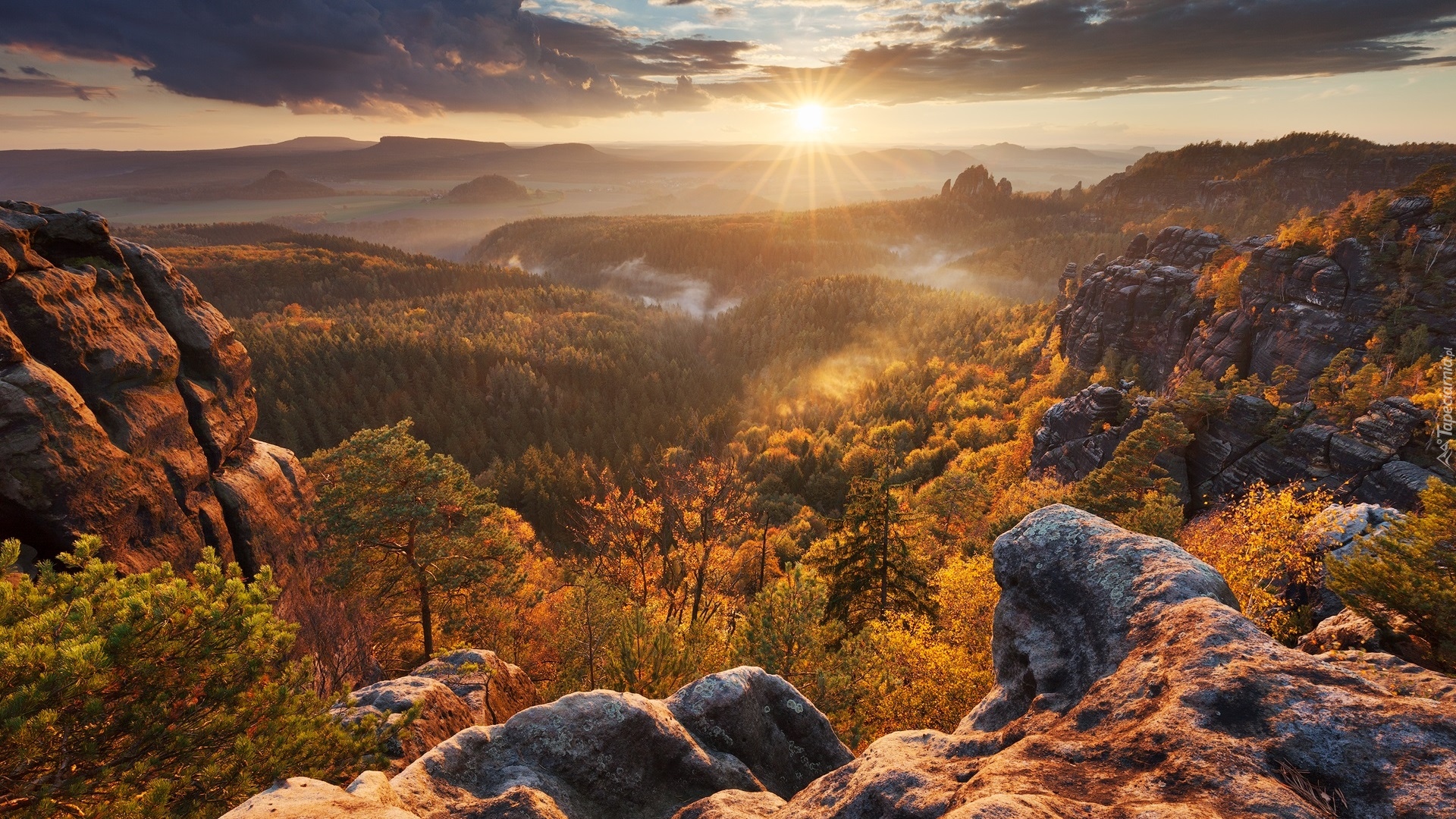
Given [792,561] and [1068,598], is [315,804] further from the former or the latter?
[792,561]

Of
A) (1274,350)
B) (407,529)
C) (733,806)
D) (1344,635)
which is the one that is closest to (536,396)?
(407,529)

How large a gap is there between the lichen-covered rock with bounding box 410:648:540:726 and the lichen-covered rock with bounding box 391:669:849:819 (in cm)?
649

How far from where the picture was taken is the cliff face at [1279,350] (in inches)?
1577

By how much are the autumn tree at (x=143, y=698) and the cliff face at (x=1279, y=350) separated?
55.0 metres

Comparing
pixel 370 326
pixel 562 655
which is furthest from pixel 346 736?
pixel 370 326

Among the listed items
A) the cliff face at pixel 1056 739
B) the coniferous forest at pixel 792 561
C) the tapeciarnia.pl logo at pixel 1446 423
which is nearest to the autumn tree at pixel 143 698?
the coniferous forest at pixel 792 561

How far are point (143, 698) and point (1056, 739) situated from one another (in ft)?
50.4

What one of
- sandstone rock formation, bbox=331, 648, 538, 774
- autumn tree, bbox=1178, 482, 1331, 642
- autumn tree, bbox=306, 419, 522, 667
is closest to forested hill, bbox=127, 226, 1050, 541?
autumn tree, bbox=1178, 482, 1331, 642

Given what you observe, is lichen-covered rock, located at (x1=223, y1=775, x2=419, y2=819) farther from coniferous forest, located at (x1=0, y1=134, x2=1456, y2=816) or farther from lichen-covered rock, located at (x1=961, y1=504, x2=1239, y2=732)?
lichen-covered rock, located at (x1=961, y1=504, x2=1239, y2=732)

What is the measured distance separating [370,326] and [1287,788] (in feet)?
735

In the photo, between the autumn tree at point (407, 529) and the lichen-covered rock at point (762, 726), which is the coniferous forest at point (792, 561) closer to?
the autumn tree at point (407, 529)

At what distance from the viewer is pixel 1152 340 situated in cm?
9350

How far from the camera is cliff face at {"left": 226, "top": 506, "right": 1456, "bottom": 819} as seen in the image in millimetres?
7559

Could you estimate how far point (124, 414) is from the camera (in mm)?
24406
